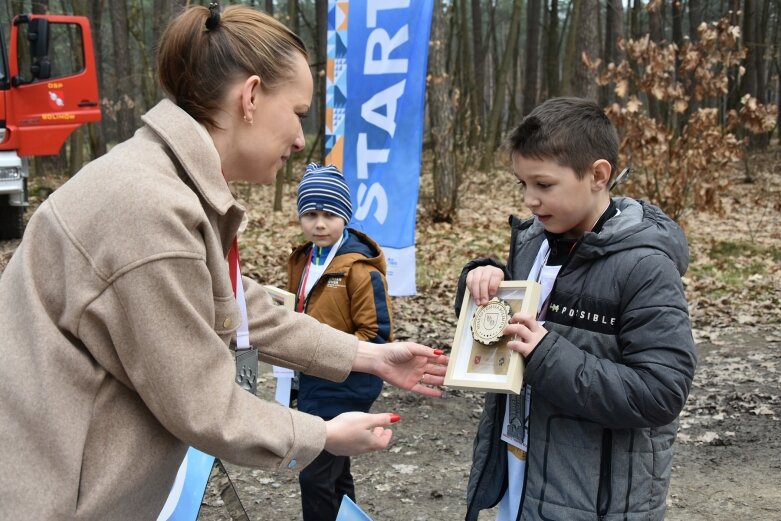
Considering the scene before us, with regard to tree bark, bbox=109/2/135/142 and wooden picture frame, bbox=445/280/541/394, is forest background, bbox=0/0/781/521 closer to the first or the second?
tree bark, bbox=109/2/135/142

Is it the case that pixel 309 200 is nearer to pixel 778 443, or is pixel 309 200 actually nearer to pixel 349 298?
pixel 349 298

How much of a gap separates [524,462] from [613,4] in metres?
15.4

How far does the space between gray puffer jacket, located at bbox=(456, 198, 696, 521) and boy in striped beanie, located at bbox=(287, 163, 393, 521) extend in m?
1.48

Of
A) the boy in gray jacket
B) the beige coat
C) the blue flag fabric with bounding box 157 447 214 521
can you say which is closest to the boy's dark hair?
the boy in gray jacket

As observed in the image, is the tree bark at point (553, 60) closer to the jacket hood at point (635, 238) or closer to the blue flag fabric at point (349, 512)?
the jacket hood at point (635, 238)

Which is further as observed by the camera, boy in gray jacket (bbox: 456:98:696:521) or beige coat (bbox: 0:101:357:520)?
boy in gray jacket (bbox: 456:98:696:521)

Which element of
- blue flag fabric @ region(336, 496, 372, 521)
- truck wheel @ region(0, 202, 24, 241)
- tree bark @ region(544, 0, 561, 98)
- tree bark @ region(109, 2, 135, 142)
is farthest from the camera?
tree bark @ region(544, 0, 561, 98)

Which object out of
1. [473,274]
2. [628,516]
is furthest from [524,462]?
[473,274]

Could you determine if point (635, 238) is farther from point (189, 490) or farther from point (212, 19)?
point (189, 490)

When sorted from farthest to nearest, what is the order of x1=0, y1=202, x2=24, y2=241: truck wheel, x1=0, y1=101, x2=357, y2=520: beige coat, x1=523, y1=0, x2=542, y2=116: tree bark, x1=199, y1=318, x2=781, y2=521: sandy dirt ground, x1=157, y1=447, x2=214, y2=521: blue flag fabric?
x1=523, y1=0, x2=542, y2=116: tree bark, x1=0, y1=202, x2=24, y2=241: truck wheel, x1=199, y1=318, x2=781, y2=521: sandy dirt ground, x1=157, y1=447, x2=214, y2=521: blue flag fabric, x1=0, y1=101, x2=357, y2=520: beige coat

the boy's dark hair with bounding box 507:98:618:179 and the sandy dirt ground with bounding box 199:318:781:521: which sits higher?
the boy's dark hair with bounding box 507:98:618:179

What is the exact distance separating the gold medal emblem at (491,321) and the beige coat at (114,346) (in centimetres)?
81

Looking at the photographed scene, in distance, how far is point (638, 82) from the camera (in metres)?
11.0

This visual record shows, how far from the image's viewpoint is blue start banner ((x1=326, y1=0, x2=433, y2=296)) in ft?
20.2
